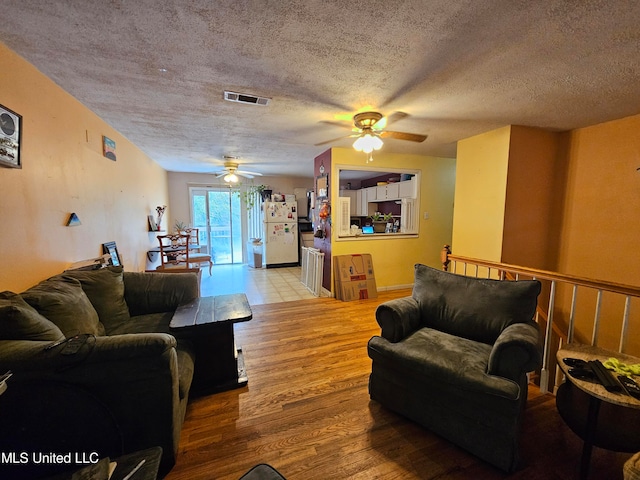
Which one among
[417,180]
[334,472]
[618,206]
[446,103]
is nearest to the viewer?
[334,472]

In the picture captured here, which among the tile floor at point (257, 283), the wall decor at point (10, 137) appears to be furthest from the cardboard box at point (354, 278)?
the wall decor at point (10, 137)

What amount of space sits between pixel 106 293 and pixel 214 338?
90cm

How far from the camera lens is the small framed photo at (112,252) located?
2.75 meters

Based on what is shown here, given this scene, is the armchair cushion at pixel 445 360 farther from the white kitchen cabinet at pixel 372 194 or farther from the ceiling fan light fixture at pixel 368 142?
the white kitchen cabinet at pixel 372 194

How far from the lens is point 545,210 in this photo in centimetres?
330

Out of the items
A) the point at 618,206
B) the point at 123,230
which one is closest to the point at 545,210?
the point at 618,206

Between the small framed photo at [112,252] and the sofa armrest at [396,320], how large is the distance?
2622 mm

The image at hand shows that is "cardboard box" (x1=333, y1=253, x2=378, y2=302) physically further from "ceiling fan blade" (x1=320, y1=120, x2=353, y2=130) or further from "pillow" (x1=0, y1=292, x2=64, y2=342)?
"pillow" (x1=0, y1=292, x2=64, y2=342)

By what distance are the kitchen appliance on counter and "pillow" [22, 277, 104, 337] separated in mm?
4643

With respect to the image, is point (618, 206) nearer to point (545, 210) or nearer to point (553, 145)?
point (545, 210)

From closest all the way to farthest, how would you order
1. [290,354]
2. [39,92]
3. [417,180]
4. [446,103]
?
1. [39,92]
2. [446,103]
3. [290,354]
4. [417,180]

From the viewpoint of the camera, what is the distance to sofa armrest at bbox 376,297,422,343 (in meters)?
1.88

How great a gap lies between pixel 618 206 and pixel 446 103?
2.27 meters

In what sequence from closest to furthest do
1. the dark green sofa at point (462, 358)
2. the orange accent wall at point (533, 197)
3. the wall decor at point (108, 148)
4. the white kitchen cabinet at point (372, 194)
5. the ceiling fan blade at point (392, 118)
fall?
the dark green sofa at point (462, 358)
the ceiling fan blade at point (392, 118)
the wall decor at point (108, 148)
the orange accent wall at point (533, 197)
the white kitchen cabinet at point (372, 194)
